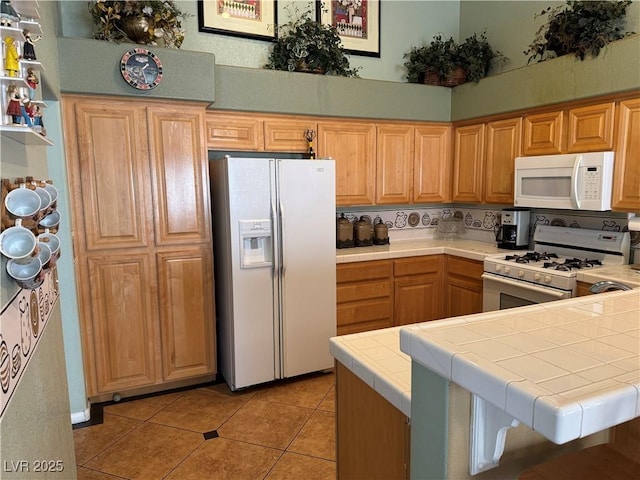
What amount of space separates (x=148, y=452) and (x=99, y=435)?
1.28 feet

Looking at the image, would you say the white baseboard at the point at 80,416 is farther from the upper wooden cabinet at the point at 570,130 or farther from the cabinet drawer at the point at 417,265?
the upper wooden cabinet at the point at 570,130

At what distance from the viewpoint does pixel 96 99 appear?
2.65 metres

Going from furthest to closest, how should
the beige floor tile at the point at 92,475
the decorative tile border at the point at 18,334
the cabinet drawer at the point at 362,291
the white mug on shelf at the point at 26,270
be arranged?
1. the cabinet drawer at the point at 362,291
2. the beige floor tile at the point at 92,475
3. the white mug on shelf at the point at 26,270
4. the decorative tile border at the point at 18,334

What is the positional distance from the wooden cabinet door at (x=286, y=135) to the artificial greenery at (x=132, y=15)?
931mm

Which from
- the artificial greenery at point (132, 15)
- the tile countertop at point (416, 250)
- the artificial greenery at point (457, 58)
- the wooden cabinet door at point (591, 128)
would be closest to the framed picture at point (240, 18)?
the artificial greenery at point (132, 15)

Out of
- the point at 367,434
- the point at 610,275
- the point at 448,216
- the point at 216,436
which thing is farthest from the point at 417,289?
the point at 367,434

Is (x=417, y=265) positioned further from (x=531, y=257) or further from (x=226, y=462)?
(x=226, y=462)

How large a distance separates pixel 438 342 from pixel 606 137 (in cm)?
267

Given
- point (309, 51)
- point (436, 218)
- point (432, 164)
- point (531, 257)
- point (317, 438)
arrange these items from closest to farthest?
point (317, 438), point (531, 257), point (309, 51), point (432, 164), point (436, 218)

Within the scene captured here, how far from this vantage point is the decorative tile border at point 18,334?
849 millimetres

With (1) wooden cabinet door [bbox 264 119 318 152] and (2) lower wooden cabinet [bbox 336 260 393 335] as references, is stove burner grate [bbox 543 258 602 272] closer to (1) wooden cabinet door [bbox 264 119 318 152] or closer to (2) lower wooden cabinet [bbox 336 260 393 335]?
(2) lower wooden cabinet [bbox 336 260 393 335]

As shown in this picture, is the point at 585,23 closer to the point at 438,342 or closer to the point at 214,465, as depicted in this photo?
the point at 438,342

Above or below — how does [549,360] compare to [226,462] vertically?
above

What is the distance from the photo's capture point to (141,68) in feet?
8.74
